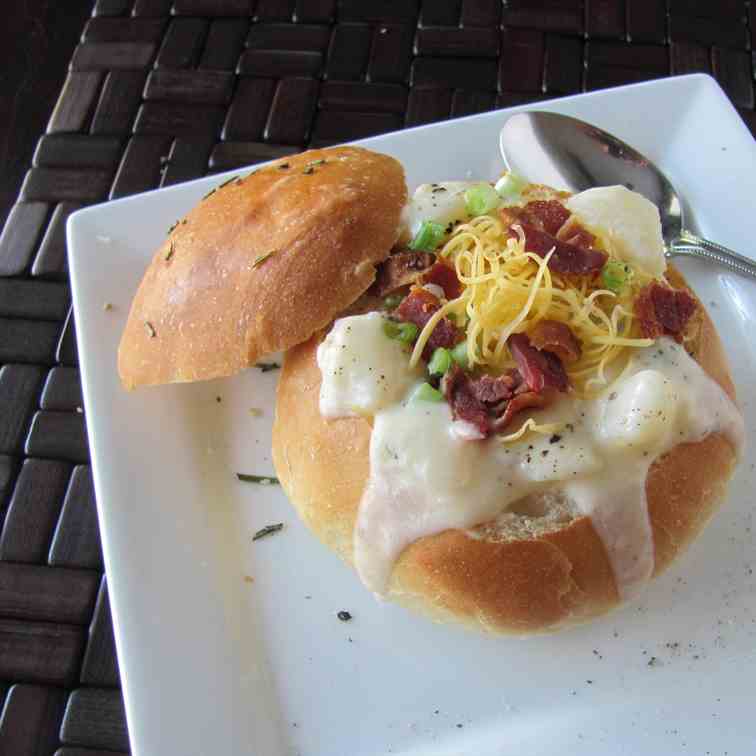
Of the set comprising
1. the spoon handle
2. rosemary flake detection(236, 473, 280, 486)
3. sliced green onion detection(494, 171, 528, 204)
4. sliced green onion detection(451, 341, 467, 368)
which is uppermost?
sliced green onion detection(494, 171, 528, 204)

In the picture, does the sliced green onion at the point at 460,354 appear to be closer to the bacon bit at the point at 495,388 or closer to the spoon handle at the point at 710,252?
the bacon bit at the point at 495,388

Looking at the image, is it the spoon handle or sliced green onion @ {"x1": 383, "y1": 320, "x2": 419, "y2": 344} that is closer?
sliced green onion @ {"x1": 383, "y1": 320, "x2": 419, "y2": 344}

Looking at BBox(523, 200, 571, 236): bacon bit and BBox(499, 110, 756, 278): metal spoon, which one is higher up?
BBox(523, 200, 571, 236): bacon bit

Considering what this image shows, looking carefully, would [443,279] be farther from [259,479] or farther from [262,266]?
[259,479]

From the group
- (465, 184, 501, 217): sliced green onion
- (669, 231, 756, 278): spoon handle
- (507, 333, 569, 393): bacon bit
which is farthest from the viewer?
(669, 231, 756, 278): spoon handle

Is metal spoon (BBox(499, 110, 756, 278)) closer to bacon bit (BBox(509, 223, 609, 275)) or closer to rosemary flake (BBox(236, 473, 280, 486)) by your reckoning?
bacon bit (BBox(509, 223, 609, 275))

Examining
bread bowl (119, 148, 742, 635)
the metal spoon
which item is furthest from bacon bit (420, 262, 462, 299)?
the metal spoon

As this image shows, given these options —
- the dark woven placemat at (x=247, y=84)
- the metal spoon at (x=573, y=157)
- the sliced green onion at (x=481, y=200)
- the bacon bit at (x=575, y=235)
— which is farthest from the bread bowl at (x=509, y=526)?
the dark woven placemat at (x=247, y=84)
